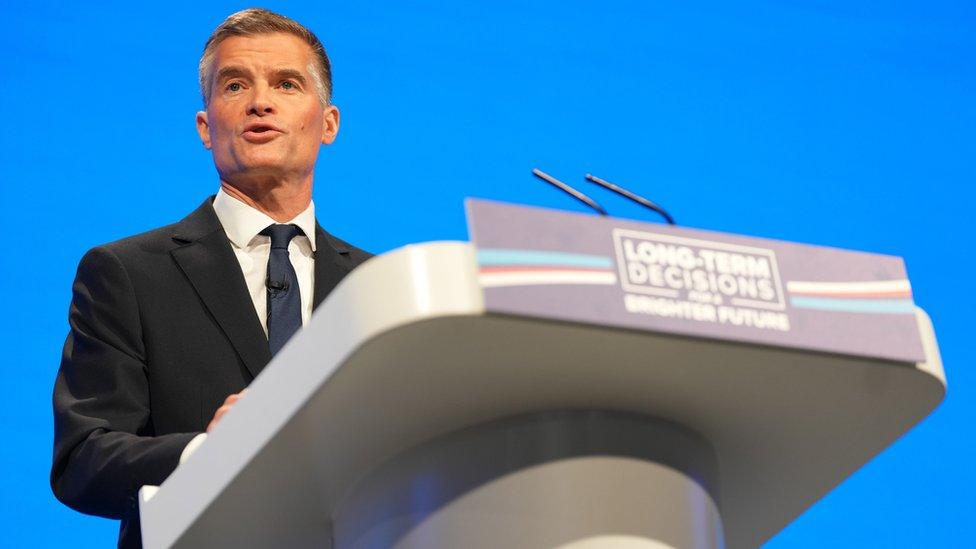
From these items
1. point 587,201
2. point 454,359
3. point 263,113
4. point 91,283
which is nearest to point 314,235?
point 263,113

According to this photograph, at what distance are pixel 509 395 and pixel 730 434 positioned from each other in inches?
9.6

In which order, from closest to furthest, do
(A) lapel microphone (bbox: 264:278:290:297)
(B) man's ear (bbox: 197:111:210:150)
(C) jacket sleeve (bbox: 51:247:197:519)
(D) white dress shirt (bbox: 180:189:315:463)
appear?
1. (C) jacket sleeve (bbox: 51:247:197:519)
2. (A) lapel microphone (bbox: 264:278:290:297)
3. (D) white dress shirt (bbox: 180:189:315:463)
4. (B) man's ear (bbox: 197:111:210:150)

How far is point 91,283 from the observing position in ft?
6.41

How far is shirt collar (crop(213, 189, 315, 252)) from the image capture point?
2.23m

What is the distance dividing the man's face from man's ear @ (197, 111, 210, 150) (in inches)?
6.7

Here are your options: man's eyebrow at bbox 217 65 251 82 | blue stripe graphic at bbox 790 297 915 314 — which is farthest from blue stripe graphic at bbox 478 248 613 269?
man's eyebrow at bbox 217 65 251 82

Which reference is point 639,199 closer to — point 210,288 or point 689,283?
point 689,283

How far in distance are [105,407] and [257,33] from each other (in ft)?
3.13

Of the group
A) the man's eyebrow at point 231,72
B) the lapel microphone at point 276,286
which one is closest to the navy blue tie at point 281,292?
the lapel microphone at point 276,286

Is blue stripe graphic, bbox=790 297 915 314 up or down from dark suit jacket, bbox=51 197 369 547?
down

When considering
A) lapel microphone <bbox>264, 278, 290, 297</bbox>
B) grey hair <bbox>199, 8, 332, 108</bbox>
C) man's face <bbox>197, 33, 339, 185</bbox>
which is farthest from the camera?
grey hair <bbox>199, 8, 332, 108</bbox>

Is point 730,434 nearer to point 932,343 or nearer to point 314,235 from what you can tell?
point 932,343

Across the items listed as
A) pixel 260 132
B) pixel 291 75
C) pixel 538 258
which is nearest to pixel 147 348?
pixel 260 132

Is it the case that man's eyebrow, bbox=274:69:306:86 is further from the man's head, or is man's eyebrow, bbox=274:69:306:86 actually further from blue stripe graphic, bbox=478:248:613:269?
blue stripe graphic, bbox=478:248:613:269
